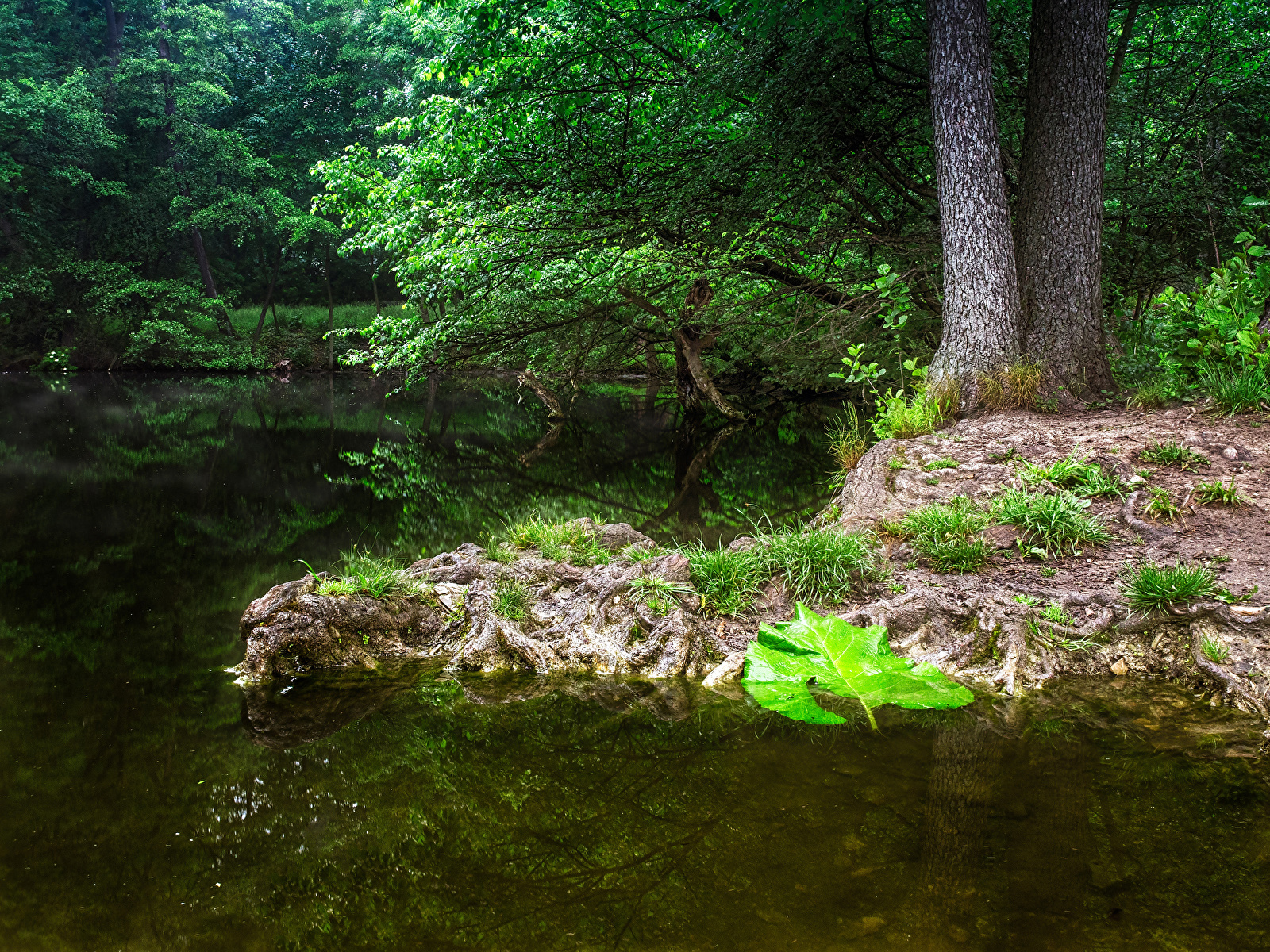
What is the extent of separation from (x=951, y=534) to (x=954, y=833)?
8.63ft

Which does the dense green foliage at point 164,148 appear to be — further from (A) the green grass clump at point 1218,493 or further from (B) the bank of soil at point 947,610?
(A) the green grass clump at point 1218,493

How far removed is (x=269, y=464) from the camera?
10773mm

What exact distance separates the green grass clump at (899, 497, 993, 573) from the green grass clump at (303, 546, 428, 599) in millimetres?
3157

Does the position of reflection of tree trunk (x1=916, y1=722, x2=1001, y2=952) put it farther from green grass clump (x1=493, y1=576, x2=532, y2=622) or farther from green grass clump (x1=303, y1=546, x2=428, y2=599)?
green grass clump (x1=303, y1=546, x2=428, y2=599)

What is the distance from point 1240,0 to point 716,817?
10.9 meters

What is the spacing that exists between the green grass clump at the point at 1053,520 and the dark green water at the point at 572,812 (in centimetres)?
124

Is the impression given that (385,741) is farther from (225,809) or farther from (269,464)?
(269,464)

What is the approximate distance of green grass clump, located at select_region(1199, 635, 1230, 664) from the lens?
3.23 metres

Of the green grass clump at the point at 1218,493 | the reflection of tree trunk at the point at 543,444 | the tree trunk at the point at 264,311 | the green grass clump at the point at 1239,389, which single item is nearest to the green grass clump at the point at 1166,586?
the green grass clump at the point at 1218,493

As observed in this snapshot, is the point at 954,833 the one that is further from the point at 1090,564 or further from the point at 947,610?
the point at 1090,564

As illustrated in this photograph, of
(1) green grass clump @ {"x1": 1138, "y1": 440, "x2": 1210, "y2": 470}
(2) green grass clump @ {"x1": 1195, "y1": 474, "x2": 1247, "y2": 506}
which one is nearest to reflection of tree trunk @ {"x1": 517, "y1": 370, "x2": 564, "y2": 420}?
(1) green grass clump @ {"x1": 1138, "y1": 440, "x2": 1210, "y2": 470}

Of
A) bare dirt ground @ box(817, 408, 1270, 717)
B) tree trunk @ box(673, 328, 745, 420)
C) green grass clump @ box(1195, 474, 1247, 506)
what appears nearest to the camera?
bare dirt ground @ box(817, 408, 1270, 717)

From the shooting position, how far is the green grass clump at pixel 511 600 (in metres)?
4.30

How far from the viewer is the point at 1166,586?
3.52 m
